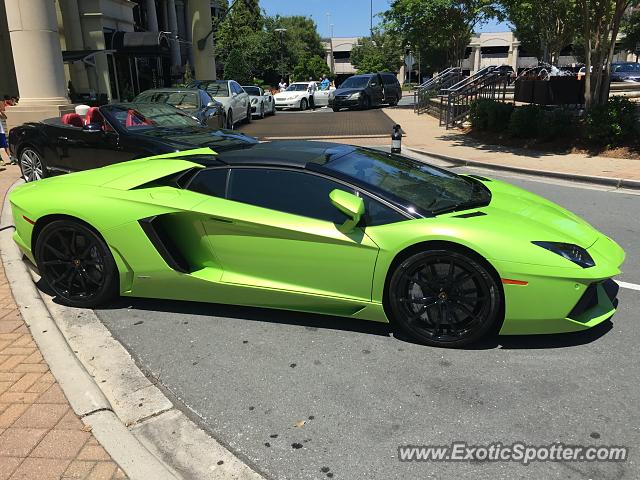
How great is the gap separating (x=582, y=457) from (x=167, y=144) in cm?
671

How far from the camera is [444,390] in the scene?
10.7 feet

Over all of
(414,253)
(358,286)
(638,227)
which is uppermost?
(414,253)

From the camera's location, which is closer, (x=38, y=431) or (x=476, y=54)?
(x=38, y=431)

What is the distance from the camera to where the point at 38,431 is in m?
2.87

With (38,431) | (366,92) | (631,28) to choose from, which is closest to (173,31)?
(366,92)

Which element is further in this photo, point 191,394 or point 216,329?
point 216,329

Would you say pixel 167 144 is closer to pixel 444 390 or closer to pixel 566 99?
pixel 444 390

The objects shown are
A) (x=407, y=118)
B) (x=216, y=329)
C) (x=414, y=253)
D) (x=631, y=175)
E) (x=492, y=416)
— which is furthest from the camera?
(x=407, y=118)

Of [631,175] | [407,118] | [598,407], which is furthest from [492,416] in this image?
[407,118]

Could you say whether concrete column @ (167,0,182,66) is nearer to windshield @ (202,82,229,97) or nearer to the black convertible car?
windshield @ (202,82,229,97)

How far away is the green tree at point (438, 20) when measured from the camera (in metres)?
27.3

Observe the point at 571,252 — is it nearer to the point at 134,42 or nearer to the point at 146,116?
the point at 146,116

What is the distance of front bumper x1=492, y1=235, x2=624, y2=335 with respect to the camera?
3.38m

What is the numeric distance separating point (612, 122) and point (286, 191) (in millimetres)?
10276
